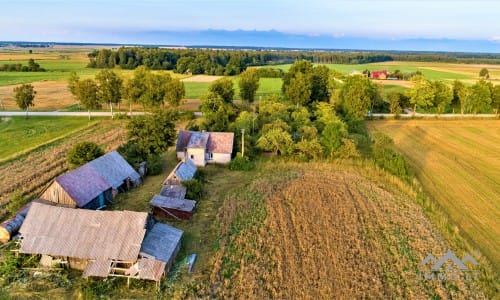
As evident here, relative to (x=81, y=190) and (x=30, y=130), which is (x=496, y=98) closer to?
(x=81, y=190)

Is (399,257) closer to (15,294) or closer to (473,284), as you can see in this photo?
(473,284)

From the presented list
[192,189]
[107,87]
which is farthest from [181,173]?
[107,87]

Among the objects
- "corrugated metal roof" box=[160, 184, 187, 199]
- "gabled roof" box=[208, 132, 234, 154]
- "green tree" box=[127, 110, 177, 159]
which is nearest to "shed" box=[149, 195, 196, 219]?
"corrugated metal roof" box=[160, 184, 187, 199]

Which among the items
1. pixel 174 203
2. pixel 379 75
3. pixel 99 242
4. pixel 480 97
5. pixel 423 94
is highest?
pixel 379 75

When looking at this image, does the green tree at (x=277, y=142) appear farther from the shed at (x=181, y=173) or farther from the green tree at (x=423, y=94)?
the green tree at (x=423, y=94)

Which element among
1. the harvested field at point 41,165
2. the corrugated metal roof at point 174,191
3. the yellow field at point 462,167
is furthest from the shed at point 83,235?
the yellow field at point 462,167

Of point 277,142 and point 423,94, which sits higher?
point 423,94

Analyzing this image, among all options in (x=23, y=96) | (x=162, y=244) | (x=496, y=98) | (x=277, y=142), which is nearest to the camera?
(x=162, y=244)

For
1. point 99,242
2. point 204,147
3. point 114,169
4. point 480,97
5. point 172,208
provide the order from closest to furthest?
1. point 99,242
2. point 172,208
3. point 114,169
4. point 204,147
5. point 480,97
